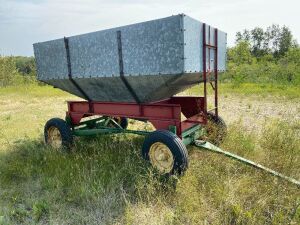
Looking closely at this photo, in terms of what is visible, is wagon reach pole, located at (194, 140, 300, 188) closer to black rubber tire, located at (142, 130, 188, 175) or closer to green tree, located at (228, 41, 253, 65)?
black rubber tire, located at (142, 130, 188, 175)

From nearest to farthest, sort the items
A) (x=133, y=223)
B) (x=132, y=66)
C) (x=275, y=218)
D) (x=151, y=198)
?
(x=275, y=218), (x=133, y=223), (x=151, y=198), (x=132, y=66)

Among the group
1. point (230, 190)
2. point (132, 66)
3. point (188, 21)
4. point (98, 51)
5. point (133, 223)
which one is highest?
point (188, 21)

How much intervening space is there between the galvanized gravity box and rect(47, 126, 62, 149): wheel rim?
0.92 m

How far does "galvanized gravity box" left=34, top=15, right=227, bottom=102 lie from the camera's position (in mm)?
3834

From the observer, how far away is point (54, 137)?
231 inches

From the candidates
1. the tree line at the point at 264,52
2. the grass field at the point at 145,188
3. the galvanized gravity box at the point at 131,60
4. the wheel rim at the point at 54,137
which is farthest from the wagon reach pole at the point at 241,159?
the tree line at the point at 264,52

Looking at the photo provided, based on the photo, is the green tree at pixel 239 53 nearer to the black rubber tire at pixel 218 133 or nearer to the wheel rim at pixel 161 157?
the black rubber tire at pixel 218 133

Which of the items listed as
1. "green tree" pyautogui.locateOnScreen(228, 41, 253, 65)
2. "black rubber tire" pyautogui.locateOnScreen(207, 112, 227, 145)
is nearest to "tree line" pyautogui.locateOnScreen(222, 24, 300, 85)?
"green tree" pyautogui.locateOnScreen(228, 41, 253, 65)

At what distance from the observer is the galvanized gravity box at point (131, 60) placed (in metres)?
3.83

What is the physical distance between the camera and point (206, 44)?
4406 mm

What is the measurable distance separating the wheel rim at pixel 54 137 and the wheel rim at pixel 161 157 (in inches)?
97.5

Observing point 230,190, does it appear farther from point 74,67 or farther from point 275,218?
point 74,67

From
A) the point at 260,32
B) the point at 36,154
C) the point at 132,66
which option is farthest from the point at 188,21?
the point at 260,32

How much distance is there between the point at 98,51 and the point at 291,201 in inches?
141
